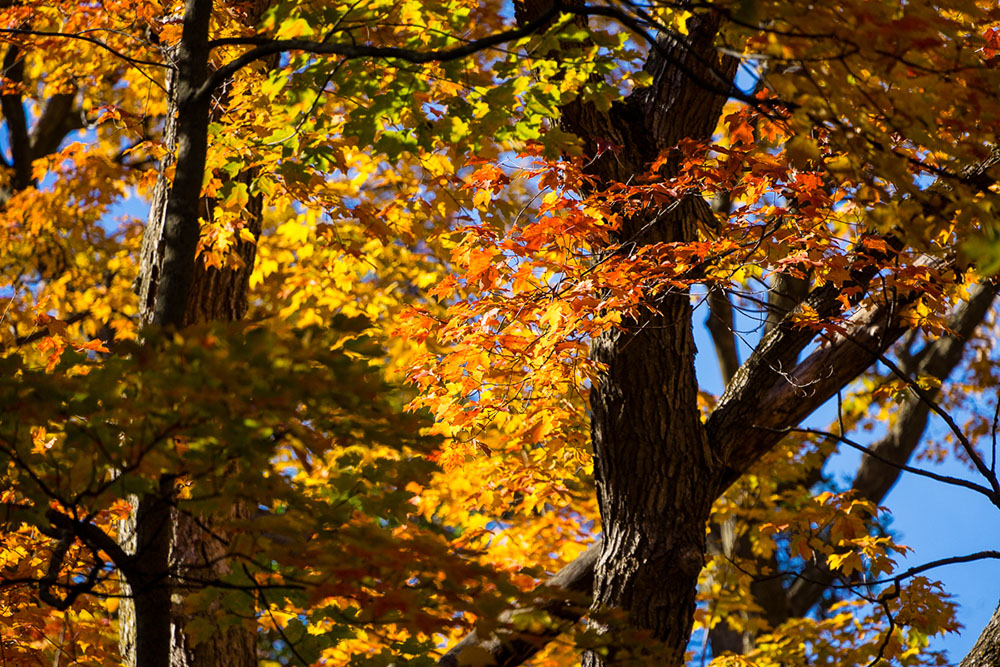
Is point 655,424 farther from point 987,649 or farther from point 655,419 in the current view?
point 987,649

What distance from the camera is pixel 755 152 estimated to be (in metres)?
4.36

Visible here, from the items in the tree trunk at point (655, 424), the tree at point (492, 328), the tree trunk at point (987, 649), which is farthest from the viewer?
the tree trunk at point (655, 424)

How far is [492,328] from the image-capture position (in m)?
4.59

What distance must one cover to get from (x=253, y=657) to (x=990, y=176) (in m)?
5.10

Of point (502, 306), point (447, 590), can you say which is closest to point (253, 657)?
point (502, 306)

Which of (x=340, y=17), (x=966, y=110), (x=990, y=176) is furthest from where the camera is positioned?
(x=990, y=176)

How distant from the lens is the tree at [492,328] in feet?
7.76

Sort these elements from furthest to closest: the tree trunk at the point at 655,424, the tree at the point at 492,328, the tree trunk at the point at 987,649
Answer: the tree trunk at the point at 655,424 < the tree trunk at the point at 987,649 < the tree at the point at 492,328

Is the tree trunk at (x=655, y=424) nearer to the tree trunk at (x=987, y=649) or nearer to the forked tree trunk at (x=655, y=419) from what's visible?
the forked tree trunk at (x=655, y=419)

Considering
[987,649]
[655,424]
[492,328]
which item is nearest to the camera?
Answer: [987,649]

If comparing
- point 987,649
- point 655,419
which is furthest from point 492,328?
point 987,649

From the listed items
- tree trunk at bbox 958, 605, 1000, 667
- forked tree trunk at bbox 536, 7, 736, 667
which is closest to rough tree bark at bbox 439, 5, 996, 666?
forked tree trunk at bbox 536, 7, 736, 667

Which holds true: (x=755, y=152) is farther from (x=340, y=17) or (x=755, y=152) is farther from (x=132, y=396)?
(x=132, y=396)

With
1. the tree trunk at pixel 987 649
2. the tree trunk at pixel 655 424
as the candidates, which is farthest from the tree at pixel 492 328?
the tree trunk at pixel 987 649
